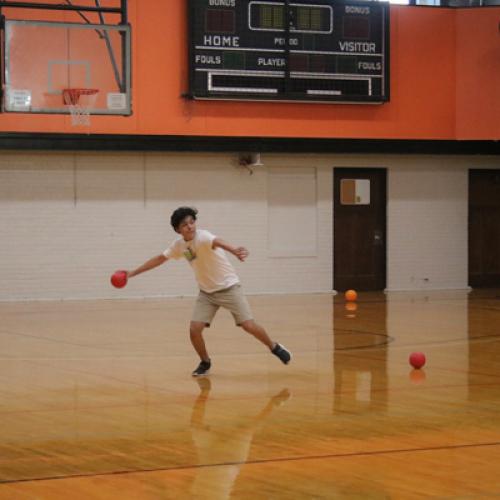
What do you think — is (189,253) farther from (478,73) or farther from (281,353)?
(478,73)

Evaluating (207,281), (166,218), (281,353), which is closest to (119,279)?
(207,281)

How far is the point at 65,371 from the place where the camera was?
10906mm

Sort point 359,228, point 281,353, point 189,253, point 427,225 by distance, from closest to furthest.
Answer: point 189,253 → point 281,353 → point 359,228 → point 427,225

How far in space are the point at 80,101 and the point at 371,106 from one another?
766 cm

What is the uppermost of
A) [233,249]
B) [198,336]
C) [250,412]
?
[233,249]

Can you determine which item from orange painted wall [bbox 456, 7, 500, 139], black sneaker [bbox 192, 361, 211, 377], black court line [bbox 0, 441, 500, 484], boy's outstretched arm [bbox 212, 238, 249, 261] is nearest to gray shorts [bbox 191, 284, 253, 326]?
black sneaker [bbox 192, 361, 211, 377]

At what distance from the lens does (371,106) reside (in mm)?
→ 21469

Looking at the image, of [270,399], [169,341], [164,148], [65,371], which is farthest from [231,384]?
[164,148]

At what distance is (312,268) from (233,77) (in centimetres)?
442

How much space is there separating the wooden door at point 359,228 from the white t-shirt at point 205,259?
11724 millimetres

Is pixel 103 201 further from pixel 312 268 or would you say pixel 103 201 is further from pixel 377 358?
pixel 377 358

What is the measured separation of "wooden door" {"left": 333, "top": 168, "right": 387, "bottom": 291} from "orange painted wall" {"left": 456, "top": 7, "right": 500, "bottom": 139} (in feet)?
7.10

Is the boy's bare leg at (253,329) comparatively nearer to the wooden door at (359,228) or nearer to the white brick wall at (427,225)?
the wooden door at (359,228)

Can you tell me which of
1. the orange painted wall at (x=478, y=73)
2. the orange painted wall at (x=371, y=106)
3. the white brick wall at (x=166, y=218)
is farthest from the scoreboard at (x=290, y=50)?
the orange painted wall at (x=478, y=73)
